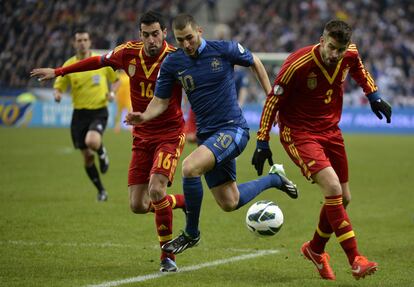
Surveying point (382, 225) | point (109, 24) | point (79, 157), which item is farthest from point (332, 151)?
point (109, 24)

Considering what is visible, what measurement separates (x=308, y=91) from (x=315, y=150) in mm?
558

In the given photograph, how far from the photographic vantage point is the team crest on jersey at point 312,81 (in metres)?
7.34

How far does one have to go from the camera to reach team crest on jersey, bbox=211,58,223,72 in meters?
7.66

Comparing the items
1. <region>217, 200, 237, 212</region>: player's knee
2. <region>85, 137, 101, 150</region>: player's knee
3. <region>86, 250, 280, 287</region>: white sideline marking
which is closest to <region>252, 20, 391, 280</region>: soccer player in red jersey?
<region>217, 200, 237, 212</region>: player's knee

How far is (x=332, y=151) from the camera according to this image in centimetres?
754

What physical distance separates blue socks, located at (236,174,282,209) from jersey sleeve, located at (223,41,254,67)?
A: 1262 millimetres

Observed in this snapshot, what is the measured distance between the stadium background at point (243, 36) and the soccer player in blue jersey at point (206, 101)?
22.4m

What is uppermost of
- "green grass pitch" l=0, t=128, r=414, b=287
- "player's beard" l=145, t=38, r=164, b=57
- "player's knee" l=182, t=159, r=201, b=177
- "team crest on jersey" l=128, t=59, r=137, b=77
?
"player's beard" l=145, t=38, r=164, b=57

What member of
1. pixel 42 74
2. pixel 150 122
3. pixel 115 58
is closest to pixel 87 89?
pixel 42 74

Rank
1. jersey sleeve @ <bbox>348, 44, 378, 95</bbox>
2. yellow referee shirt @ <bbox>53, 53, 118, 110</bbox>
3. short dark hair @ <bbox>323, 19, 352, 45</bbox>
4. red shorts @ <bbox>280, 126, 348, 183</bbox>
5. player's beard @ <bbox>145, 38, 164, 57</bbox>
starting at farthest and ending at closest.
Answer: yellow referee shirt @ <bbox>53, 53, 118, 110</bbox>, player's beard @ <bbox>145, 38, 164, 57</bbox>, jersey sleeve @ <bbox>348, 44, 378, 95</bbox>, red shorts @ <bbox>280, 126, 348, 183</bbox>, short dark hair @ <bbox>323, 19, 352, 45</bbox>

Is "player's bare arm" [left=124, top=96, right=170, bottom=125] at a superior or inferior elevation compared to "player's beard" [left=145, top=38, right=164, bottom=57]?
inferior

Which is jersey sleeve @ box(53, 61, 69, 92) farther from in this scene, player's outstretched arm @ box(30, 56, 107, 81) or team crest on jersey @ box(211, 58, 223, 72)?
team crest on jersey @ box(211, 58, 223, 72)

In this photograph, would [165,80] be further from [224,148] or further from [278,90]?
[278,90]

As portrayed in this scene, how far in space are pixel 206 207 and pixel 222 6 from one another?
2951 centimetres
